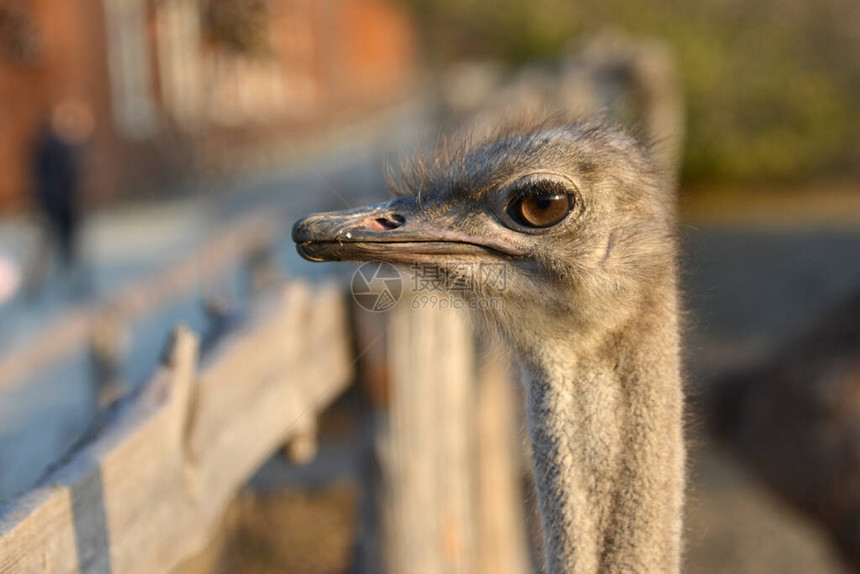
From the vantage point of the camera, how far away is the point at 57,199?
332 inches

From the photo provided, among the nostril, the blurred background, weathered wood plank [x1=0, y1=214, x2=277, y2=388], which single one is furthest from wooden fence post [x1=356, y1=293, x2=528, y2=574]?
weathered wood plank [x1=0, y1=214, x2=277, y2=388]

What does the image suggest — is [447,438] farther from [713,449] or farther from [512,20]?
[512,20]

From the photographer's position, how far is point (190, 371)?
179 cm

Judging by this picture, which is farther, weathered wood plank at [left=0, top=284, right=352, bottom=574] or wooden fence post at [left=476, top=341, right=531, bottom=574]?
wooden fence post at [left=476, top=341, right=531, bottom=574]

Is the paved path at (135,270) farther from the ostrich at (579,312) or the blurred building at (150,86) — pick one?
the blurred building at (150,86)

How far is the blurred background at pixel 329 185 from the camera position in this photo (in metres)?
4.40

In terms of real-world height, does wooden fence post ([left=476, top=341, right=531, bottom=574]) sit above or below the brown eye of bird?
below

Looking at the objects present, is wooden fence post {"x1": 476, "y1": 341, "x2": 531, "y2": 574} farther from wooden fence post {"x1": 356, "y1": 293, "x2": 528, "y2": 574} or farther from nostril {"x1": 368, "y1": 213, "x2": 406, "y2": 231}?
nostril {"x1": 368, "y1": 213, "x2": 406, "y2": 231}

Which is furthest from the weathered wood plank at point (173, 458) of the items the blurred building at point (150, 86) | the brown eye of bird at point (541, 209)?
the blurred building at point (150, 86)

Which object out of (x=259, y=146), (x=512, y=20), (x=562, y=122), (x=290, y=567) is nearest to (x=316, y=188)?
(x=290, y=567)

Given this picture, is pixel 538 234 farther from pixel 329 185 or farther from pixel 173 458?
pixel 329 185

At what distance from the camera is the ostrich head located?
5.39ft

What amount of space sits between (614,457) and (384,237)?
0.51 m

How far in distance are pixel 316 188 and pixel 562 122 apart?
5859mm
